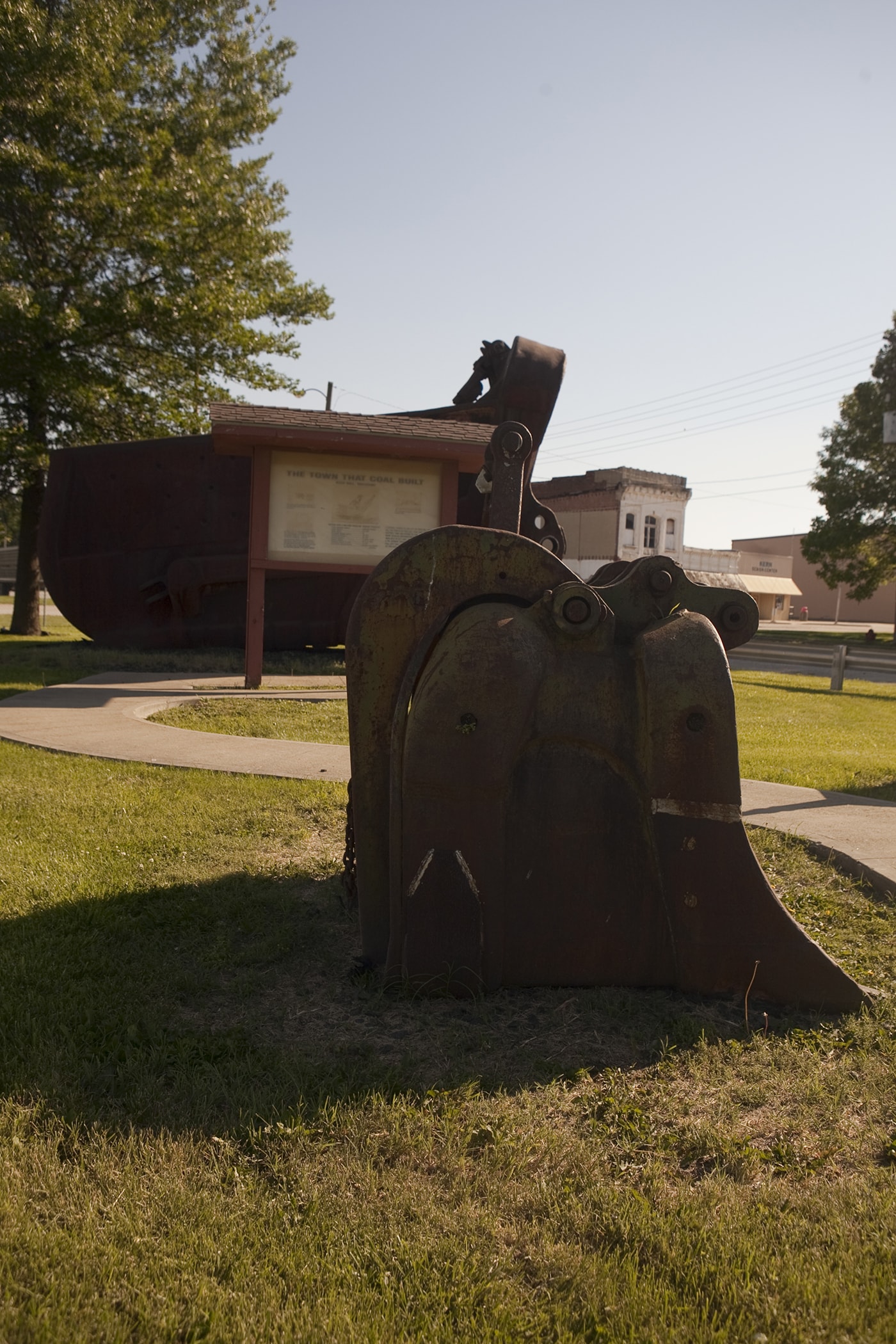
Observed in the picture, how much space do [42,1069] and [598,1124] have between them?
1.37 m

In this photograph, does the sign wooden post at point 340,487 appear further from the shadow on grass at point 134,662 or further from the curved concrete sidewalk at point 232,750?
the shadow on grass at point 134,662

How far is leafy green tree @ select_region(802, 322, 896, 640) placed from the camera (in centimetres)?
3634

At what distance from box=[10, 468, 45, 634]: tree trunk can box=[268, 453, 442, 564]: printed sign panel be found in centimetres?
901

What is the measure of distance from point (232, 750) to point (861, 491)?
3404 centimetres

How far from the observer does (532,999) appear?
319cm

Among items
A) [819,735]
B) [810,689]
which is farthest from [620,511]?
[819,735]

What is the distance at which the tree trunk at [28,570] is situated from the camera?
18.4m

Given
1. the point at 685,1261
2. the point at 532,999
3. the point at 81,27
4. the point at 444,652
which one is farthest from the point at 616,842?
the point at 81,27

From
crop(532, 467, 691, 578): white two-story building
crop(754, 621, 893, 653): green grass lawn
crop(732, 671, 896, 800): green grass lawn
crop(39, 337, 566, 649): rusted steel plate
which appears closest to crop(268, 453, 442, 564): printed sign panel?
crop(39, 337, 566, 649): rusted steel plate

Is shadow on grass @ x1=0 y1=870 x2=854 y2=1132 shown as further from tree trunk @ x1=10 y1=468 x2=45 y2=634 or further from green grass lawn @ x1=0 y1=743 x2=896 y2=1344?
tree trunk @ x1=10 y1=468 x2=45 y2=634

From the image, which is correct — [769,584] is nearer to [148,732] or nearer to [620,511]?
[620,511]

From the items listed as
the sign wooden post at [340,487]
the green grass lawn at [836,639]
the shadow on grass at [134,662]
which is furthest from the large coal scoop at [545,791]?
the green grass lawn at [836,639]

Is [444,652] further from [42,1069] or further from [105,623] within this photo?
[105,623]

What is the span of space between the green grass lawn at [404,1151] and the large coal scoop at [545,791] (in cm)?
15
